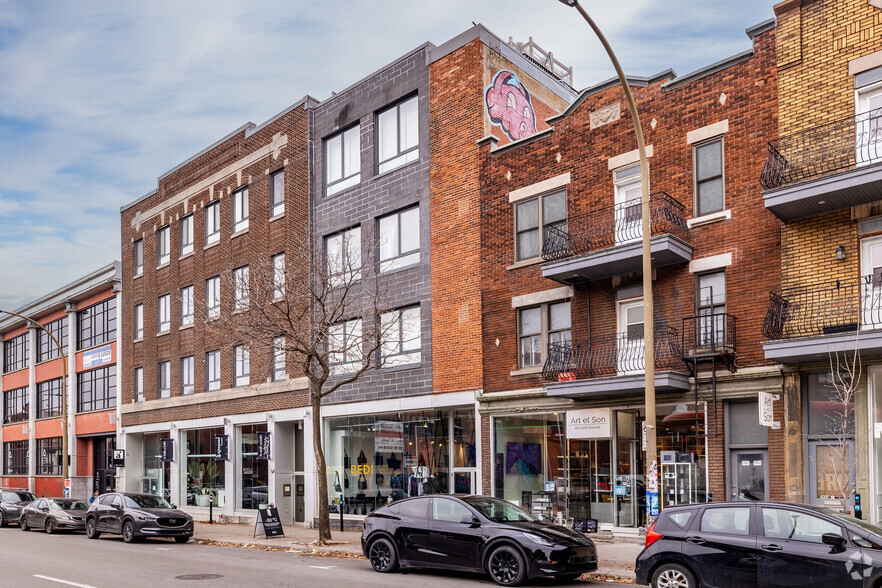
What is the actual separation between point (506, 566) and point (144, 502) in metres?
14.5

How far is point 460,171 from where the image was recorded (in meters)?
25.0

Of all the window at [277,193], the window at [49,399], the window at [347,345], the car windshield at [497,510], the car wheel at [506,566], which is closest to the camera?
the car wheel at [506,566]

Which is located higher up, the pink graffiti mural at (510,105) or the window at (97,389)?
the pink graffiti mural at (510,105)

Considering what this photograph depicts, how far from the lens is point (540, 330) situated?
2272cm

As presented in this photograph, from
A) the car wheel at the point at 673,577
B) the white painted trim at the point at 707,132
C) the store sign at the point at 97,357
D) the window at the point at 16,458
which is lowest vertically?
the window at the point at 16,458

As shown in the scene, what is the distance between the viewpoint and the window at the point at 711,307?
18.9 m

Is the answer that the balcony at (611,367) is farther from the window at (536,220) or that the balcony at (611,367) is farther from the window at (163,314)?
the window at (163,314)

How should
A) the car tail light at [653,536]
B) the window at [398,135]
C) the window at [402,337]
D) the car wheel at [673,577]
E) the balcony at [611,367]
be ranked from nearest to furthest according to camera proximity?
the car wheel at [673,577] → the car tail light at [653,536] → the balcony at [611,367] → the window at [402,337] → the window at [398,135]

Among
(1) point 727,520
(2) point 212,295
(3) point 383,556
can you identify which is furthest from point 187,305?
(1) point 727,520

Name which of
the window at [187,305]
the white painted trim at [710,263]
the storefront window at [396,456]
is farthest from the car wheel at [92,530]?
the white painted trim at [710,263]

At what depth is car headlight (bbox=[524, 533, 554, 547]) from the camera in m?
13.9

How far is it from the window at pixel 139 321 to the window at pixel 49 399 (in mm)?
10989

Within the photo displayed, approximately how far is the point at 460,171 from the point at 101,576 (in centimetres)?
1411

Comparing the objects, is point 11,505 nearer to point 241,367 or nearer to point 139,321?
point 241,367
